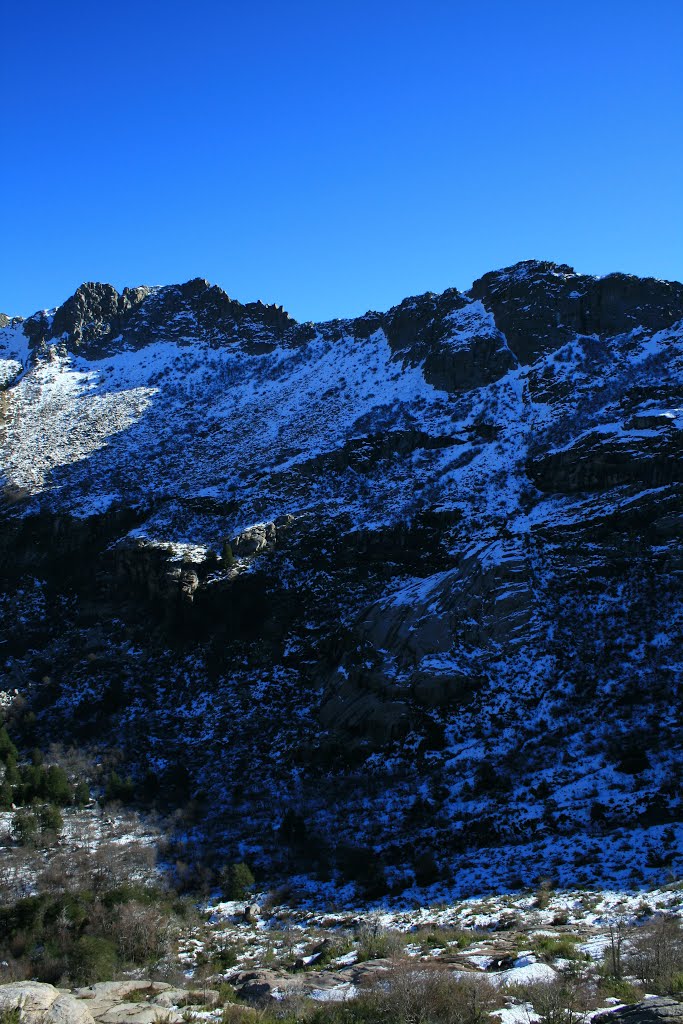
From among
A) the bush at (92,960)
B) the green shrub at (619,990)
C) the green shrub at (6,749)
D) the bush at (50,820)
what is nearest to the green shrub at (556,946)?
the green shrub at (619,990)

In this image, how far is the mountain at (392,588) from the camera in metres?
27.0

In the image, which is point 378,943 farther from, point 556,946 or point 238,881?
point 238,881

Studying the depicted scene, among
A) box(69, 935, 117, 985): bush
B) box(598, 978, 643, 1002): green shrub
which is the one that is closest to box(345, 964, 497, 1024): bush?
box(598, 978, 643, 1002): green shrub

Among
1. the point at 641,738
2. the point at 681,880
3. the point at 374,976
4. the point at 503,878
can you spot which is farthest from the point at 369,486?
the point at 374,976

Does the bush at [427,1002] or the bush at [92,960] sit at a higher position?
Result: the bush at [427,1002]

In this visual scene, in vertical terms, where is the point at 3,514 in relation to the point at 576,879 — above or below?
above

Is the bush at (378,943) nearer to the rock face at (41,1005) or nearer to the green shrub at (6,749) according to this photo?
the rock face at (41,1005)

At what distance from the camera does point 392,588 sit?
40312mm

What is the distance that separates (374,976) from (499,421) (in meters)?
43.5

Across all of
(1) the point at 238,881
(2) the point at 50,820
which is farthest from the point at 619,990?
(2) the point at 50,820

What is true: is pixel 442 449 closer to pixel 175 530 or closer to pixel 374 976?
pixel 175 530

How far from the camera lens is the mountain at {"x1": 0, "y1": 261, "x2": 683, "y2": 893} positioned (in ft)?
88.6

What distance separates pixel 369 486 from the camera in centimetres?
4953

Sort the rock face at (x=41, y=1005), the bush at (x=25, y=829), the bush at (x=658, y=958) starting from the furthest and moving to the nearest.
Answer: the bush at (x=25, y=829) < the bush at (x=658, y=958) < the rock face at (x=41, y=1005)
